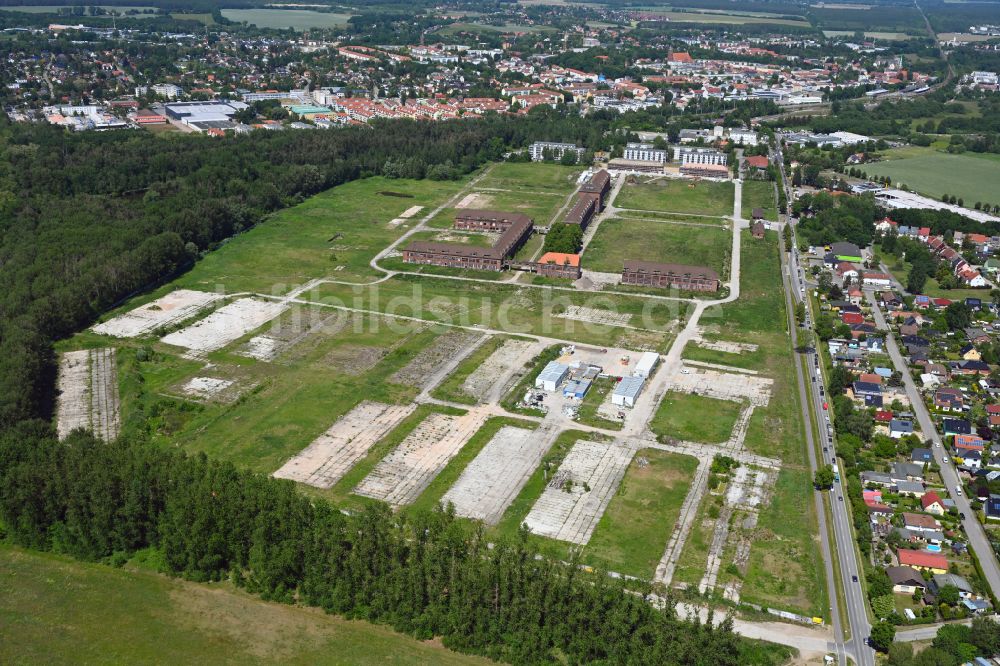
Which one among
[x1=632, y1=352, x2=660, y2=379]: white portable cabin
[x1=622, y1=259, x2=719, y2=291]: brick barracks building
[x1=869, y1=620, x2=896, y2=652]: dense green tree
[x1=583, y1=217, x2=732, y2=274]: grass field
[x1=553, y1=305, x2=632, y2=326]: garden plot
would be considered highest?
[x1=583, y1=217, x2=732, y2=274]: grass field

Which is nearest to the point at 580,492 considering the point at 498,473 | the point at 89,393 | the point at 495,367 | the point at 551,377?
the point at 498,473

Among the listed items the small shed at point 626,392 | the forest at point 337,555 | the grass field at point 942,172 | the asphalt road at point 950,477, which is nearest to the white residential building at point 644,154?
the grass field at point 942,172

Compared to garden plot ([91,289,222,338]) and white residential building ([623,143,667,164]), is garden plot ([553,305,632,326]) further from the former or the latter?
white residential building ([623,143,667,164])

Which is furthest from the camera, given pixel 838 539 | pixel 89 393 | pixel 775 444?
pixel 89 393

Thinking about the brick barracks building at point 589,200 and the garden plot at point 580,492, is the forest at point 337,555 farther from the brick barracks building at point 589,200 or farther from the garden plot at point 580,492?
the brick barracks building at point 589,200

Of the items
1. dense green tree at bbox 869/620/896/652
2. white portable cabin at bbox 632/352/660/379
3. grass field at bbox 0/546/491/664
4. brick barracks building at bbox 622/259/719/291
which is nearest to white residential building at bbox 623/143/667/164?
brick barracks building at bbox 622/259/719/291

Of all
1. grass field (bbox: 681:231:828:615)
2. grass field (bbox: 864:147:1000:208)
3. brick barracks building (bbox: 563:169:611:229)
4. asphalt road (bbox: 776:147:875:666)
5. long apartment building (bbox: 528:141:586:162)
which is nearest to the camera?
asphalt road (bbox: 776:147:875:666)

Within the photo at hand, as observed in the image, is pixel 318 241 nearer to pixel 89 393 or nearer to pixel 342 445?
pixel 89 393
